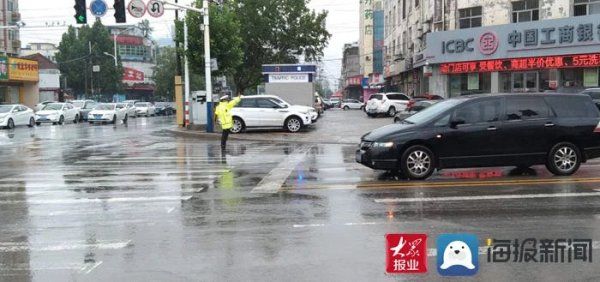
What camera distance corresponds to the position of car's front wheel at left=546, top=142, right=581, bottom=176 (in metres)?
11.7

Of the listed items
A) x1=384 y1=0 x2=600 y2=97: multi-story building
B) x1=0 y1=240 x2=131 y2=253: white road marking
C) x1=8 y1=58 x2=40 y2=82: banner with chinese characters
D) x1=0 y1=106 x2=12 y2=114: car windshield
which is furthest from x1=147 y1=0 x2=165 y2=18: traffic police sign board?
x1=8 y1=58 x2=40 y2=82: banner with chinese characters

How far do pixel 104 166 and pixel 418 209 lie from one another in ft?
30.1

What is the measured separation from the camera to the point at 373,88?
78.9 meters

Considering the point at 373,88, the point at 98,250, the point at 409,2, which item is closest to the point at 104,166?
the point at 98,250

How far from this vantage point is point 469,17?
36875 millimetres

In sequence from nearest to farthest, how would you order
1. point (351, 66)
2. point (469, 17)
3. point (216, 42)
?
point (216, 42), point (469, 17), point (351, 66)

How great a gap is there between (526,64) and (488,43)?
243 cm

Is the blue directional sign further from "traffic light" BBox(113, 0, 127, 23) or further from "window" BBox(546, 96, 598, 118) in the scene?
"window" BBox(546, 96, 598, 118)

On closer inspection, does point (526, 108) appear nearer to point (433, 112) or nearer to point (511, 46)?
point (433, 112)

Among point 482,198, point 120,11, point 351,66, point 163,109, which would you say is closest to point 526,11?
point 120,11

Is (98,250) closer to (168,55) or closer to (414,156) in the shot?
(414,156)

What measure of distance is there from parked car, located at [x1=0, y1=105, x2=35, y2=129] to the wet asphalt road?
2165 cm

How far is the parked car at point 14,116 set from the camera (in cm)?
3428

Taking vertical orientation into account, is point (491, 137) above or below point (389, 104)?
below
